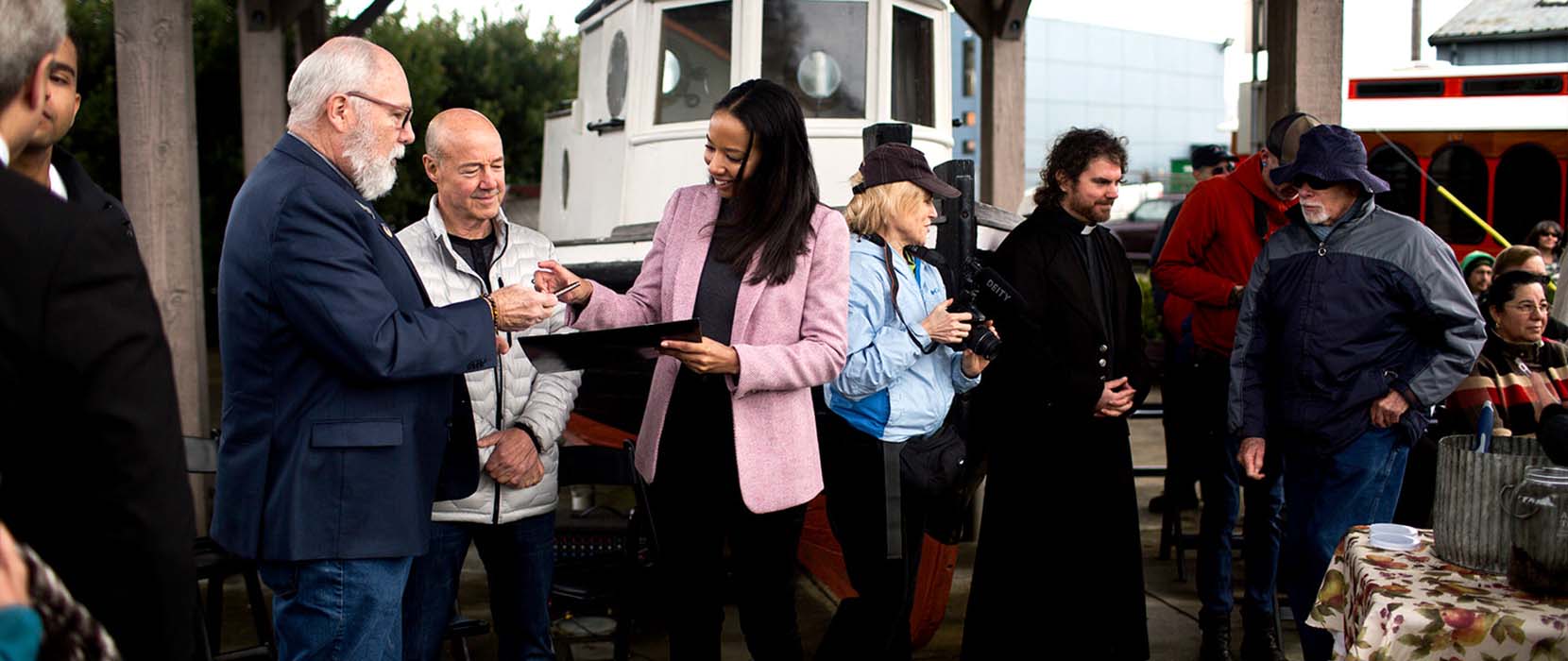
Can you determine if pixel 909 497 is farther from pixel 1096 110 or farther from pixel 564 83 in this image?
pixel 1096 110

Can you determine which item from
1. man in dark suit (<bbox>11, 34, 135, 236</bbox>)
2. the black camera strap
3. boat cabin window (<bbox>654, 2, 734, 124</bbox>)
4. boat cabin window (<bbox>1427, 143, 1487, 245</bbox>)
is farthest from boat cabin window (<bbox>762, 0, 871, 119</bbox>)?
boat cabin window (<bbox>1427, 143, 1487, 245</bbox>)

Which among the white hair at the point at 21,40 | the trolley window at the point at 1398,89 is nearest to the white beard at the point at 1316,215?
the white hair at the point at 21,40

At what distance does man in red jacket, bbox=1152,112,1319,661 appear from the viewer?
4.21 meters

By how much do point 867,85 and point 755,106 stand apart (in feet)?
12.1

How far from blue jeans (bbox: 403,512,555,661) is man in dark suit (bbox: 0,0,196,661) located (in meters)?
1.61

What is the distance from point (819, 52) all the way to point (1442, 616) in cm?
475

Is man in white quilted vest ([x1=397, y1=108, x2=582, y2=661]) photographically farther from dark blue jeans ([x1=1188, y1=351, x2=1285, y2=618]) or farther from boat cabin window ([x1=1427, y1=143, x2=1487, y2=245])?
boat cabin window ([x1=1427, y1=143, x2=1487, y2=245])

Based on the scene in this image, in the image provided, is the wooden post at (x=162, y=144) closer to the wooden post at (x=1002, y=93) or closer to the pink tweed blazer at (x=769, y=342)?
the pink tweed blazer at (x=769, y=342)

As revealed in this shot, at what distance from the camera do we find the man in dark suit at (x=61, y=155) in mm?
2131

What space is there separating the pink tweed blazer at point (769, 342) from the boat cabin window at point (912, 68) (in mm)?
3747

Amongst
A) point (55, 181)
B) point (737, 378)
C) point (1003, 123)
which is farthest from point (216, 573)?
point (1003, 123)

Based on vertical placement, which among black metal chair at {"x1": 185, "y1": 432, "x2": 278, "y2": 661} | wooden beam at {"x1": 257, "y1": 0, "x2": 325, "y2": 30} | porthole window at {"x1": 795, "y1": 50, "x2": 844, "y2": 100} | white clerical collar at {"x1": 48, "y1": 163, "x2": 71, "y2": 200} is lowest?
black metal chair at {"x1": 185, "y1": 432, "x2": 278, "y2": 661}

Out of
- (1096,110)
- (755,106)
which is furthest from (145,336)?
(1096,110)

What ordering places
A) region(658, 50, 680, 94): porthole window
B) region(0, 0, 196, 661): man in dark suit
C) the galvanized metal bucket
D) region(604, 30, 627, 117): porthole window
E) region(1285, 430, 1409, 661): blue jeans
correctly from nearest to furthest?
region(0, 0, 196, 661): man in dark suit, the galvanized metal bucket, region(1285, 430, 1409, 661): blue jeans, region(658, 50, 680, 94): porthole window, region(604, 30, 627, 117): porthole window
